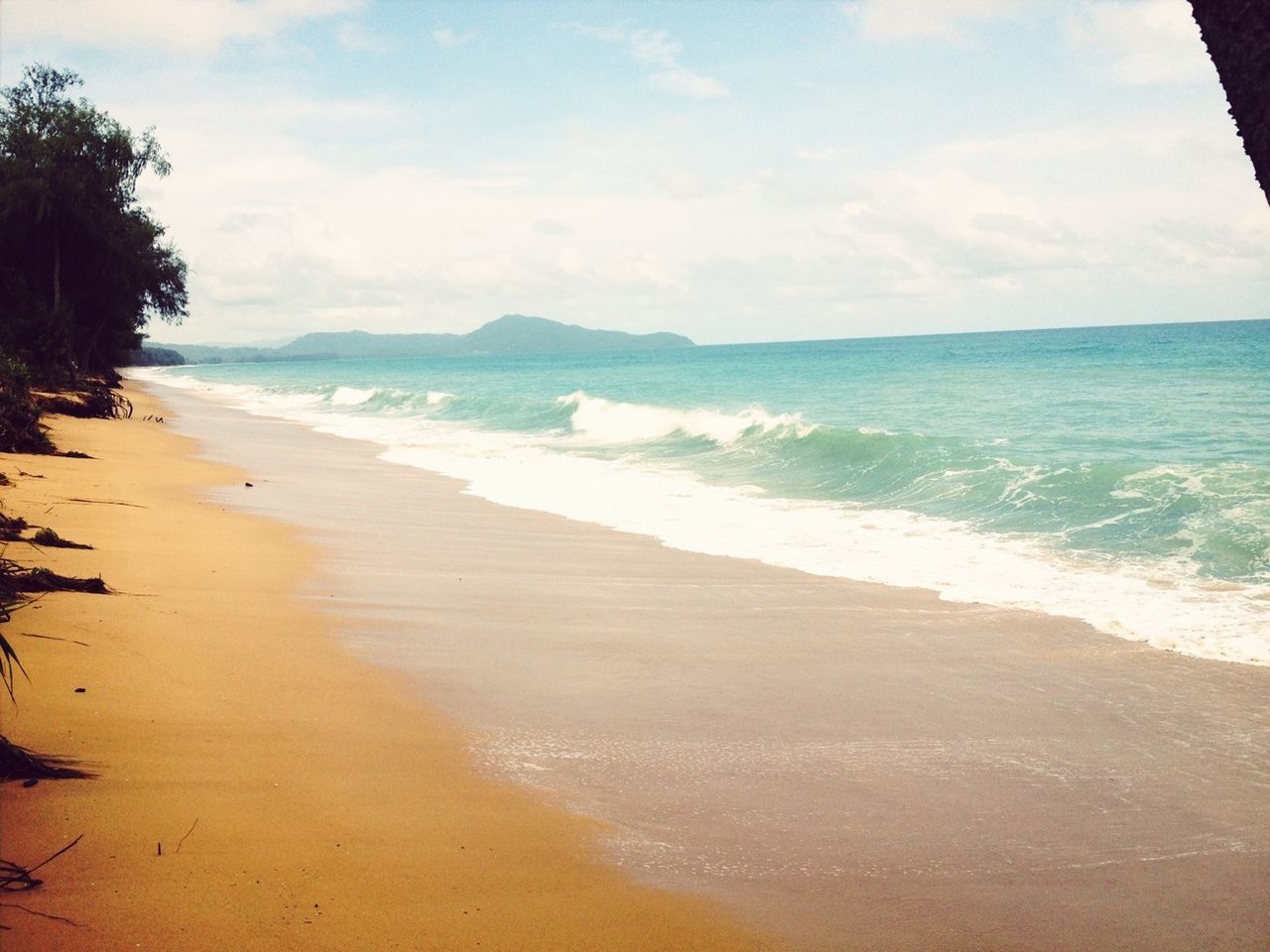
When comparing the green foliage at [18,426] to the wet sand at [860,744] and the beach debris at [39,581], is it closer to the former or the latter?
the wet sand at [860,744]

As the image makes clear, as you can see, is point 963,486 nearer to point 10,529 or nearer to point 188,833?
point 10,529

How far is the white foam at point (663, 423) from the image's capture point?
25.1 meters

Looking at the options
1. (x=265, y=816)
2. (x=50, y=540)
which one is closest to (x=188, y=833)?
(x=265, y=816)

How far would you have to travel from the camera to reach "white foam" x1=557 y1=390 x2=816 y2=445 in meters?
25.1

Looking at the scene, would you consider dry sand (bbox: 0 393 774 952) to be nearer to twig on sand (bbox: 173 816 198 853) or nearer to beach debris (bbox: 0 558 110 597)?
twig on sand (bbox: 173 816 198 853)

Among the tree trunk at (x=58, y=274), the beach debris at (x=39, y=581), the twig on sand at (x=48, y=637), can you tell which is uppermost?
the tree trunk at (x=58, y=274)

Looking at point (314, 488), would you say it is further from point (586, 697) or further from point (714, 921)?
point (714, 921)

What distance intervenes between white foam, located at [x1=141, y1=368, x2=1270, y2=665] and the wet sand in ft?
1.97

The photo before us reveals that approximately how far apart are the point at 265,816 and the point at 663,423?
2691 cm

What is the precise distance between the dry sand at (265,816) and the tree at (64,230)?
1048 inches

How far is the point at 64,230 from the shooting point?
3356 cm

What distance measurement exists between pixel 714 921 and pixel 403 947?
1.06 metres

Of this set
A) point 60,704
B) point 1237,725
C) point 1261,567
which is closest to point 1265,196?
point 1237,725

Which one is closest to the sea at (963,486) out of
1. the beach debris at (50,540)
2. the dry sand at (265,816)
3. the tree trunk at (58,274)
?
the dry sand at (265,816)
